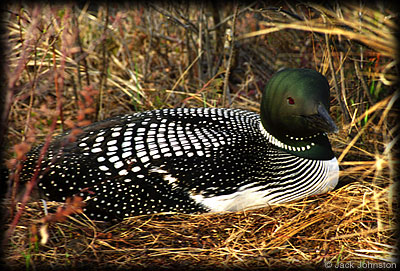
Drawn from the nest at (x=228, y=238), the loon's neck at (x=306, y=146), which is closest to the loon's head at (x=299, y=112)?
the loon's neck at (x=306, y=146)

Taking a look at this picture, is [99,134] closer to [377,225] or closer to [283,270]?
[283,270]

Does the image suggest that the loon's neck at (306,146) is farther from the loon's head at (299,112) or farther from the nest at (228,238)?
the nest at (228,238)

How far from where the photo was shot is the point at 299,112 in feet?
7.20

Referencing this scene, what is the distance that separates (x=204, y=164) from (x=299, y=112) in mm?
564

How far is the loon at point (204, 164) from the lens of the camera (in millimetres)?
2236

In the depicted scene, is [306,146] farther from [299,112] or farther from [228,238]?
[228,238]

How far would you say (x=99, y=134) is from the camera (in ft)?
7.89

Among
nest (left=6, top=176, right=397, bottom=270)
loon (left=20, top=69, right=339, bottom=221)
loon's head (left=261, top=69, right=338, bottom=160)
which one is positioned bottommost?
nest (left=6, top=176, right=397, bottom=270)

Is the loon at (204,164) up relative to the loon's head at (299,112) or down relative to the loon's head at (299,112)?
down

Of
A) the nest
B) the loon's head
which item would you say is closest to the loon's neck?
the loon's head

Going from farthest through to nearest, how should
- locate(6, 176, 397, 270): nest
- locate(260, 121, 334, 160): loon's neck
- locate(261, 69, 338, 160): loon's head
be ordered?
locate(260, 121, 334, 160): loon's neck, locate(261, 69, 338, 160): loon's head, locate(6, 176, 397, 270): nest

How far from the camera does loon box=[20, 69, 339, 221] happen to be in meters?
2.24

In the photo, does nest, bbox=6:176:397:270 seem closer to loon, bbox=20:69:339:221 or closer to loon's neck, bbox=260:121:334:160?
loon, bbox=20:69:339:221

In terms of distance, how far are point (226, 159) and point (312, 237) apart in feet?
1.92
